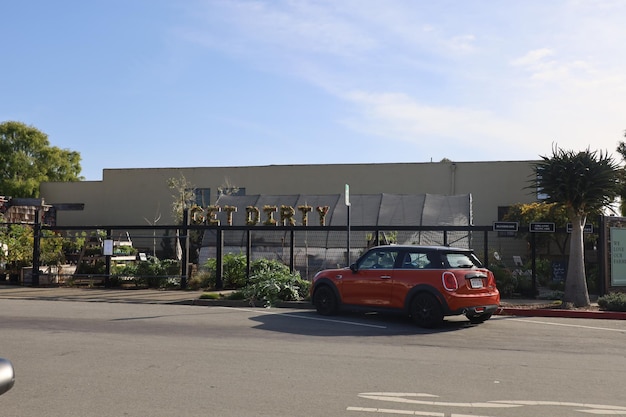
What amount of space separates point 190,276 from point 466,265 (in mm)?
11815

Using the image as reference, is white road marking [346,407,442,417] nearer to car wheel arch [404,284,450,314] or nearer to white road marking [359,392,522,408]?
white road marking [359,392,522,408]

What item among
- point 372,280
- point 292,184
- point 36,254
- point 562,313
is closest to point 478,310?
point 372,280

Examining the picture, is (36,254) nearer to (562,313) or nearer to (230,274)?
(230,274)

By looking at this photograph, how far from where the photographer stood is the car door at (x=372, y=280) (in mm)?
12898

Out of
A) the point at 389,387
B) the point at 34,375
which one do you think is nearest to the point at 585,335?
the point at 389,387

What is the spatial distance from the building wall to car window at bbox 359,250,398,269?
25.5 meters

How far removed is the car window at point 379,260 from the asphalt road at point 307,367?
112 cm

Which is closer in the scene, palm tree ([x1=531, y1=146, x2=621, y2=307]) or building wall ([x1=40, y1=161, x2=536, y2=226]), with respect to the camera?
palm tree ([x1=531, y1=146, x2=621, y2=307])

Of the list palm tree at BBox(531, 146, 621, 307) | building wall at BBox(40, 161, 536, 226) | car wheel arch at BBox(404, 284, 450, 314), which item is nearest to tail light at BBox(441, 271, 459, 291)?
car wheel arch at BBox(404, 284, 450, 314)

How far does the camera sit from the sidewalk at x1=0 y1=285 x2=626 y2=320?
→ 14.8 m

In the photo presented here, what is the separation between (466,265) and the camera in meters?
12.5

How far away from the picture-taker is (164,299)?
1784 centimetres

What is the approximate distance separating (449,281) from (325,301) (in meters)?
3.13

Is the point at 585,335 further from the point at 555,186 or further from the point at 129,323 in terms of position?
the point at 129,323
